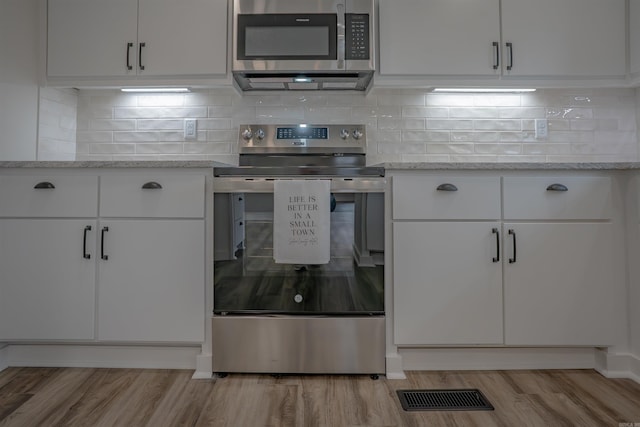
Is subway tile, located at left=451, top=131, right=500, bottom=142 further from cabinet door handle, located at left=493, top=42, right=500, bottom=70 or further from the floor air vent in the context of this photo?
the floor air vent

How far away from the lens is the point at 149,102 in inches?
88.2

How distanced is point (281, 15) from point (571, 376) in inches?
86.5

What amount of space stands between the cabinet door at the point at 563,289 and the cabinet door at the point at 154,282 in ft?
4.53

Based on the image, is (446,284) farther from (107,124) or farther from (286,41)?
(107,124)

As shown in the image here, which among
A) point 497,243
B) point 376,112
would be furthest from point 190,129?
point 497,243

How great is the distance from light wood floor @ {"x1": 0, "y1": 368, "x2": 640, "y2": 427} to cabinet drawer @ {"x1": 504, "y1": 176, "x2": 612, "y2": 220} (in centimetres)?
72

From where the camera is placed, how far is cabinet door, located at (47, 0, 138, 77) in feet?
6.40

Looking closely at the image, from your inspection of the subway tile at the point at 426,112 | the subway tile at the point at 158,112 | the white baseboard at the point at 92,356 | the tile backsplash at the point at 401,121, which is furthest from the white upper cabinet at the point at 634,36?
the white baseboard at the point at 92,356

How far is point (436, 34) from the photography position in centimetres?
194

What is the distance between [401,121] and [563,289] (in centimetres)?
122

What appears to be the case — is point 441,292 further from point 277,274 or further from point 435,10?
point 435,10

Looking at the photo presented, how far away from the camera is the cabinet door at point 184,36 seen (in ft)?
6.34

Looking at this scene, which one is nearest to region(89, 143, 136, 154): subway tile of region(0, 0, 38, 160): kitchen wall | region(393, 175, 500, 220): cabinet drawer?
region(0, 0, 38, 160): kitchen wall

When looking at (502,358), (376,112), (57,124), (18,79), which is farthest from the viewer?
(376,112)
